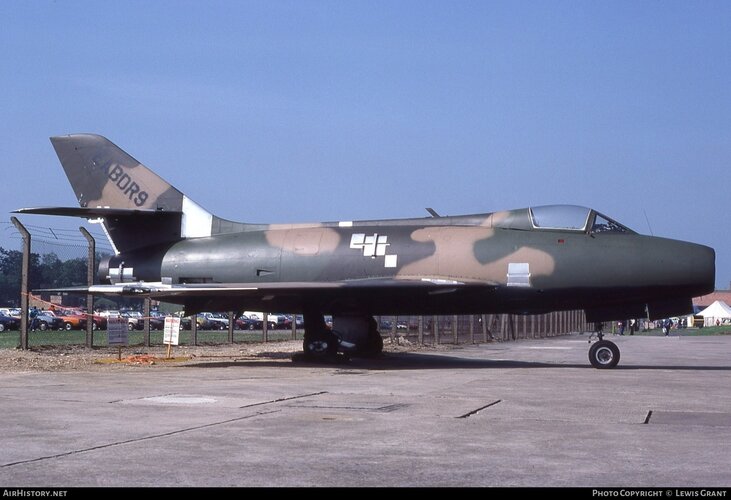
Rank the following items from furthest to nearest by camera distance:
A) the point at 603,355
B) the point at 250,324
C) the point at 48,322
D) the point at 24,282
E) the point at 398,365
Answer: the point at 250,324, the point at 48,322, the point at 24,282, the point at 398,365, the point at 603,355

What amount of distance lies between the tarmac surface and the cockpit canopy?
3547mm

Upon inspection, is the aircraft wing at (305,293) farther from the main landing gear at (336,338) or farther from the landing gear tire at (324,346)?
the landing gear tire at (324,346)

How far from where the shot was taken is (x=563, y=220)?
17.8 m

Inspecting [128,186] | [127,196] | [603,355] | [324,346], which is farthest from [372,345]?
[128,186]

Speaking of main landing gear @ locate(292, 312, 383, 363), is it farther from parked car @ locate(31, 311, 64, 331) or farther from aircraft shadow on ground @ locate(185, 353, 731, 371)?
parked car @ locate(31, 311, 64, 331)

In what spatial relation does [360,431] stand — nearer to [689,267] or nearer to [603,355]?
[689,267]

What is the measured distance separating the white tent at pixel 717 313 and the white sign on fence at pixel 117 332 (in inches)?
4054

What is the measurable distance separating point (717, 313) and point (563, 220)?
337ft

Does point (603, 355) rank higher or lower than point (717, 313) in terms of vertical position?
lower

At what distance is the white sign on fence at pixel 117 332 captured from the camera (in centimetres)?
1889

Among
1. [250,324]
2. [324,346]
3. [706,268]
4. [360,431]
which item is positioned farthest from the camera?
[250,324]

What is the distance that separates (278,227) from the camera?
66.0 ft

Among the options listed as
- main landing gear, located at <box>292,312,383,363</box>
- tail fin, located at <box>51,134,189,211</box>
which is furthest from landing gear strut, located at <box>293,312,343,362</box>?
tail fin, located at <box>51,134,189,211</box>

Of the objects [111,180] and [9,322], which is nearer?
[111,180]
